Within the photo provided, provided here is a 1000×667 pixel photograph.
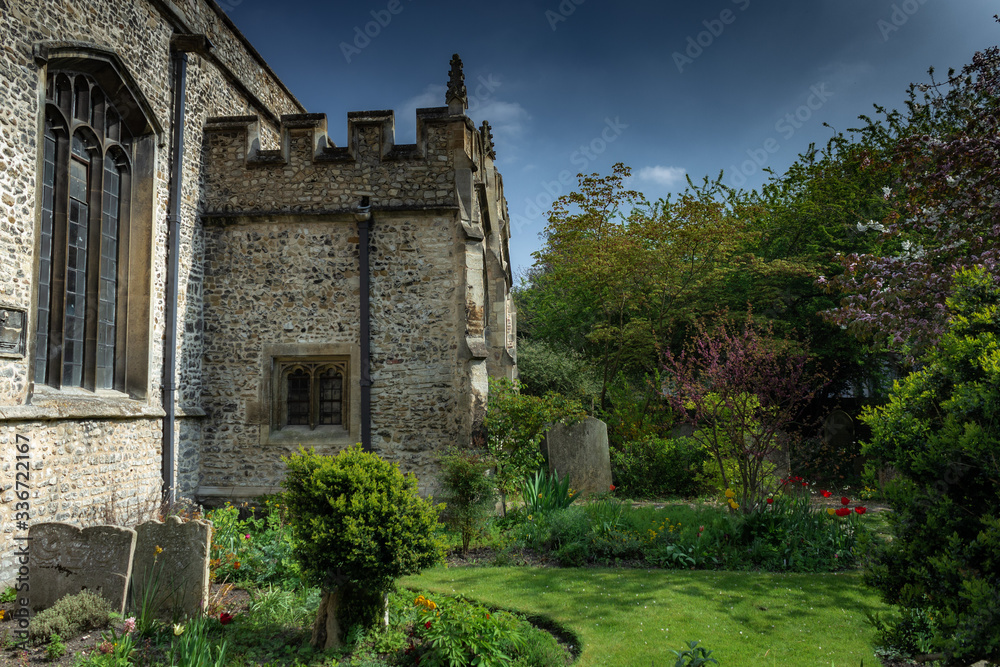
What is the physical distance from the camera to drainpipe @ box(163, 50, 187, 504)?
31.3 feet

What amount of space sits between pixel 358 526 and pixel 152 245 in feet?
22.1

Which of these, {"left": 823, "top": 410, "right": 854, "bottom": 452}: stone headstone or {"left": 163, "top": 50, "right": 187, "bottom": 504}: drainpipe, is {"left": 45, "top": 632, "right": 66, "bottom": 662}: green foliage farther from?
{"left": 823, "top": 410, "right": 854, "bottom": 452}: stone headstone

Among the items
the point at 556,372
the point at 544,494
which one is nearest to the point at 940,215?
Answer: the point at 544,494

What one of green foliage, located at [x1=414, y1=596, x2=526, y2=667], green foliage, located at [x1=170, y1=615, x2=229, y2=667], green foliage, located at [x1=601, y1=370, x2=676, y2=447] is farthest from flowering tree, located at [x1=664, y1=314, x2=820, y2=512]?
green foliage, located at [x1=170, y1=615, x2=229, y2=667]

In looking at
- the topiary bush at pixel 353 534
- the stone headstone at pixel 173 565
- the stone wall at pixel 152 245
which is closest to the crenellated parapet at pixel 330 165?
the stone wall at pixel 152 245

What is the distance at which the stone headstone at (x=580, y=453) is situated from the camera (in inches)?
484

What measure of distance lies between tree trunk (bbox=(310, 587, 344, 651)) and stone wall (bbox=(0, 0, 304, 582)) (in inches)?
160

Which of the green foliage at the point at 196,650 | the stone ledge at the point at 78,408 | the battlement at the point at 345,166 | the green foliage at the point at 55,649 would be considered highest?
the battlement at the point at 345,166

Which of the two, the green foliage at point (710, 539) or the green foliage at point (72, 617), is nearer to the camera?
the green foliage at point (72, 617)

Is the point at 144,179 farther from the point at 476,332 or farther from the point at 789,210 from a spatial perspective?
the point at 789,210

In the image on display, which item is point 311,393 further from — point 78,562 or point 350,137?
point 78,562

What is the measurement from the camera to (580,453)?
487 inches

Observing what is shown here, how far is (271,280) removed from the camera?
35.2ft

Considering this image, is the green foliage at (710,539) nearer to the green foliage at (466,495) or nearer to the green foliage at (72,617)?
the green foliage at (466,495)
